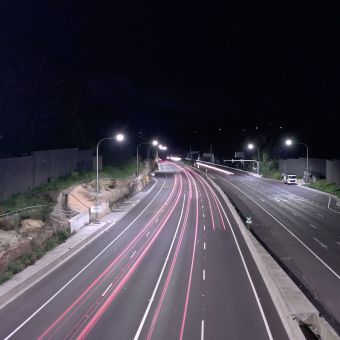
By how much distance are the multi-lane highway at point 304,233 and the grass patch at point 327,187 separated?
1.90m

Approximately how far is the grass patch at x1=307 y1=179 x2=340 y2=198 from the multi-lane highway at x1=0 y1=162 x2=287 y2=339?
35.6m

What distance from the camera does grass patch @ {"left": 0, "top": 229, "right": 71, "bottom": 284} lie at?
87.7ft

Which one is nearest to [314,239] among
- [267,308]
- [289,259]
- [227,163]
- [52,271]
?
[289,259]

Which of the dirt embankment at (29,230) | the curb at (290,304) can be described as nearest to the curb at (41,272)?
the dirt embankment at (29,230)

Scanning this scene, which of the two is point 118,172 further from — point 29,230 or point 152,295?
point 152,295

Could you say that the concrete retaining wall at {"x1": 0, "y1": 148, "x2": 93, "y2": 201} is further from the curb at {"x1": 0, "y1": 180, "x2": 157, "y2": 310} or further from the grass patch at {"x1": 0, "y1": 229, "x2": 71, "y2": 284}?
the curb at {"x1": 0, "y1": 180, "x2": 157, "y2": 310}

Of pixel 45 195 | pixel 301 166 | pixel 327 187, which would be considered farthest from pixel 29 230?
pixel 301 166

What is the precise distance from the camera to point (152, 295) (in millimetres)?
23562

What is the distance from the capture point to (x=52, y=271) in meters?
28.9

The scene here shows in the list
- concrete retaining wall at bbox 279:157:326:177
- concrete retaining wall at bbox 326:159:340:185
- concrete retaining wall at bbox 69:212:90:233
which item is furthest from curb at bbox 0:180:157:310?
concrete retaining wall at bbox 279:157:326:177

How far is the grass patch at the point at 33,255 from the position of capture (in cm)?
2673

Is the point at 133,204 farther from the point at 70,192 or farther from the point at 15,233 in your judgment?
the point at 15,233

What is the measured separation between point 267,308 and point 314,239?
61.2 ft

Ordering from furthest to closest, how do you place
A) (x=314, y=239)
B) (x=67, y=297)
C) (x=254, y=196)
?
(x=254, y=196), (x=314, y=239), (x=67, y=297)
